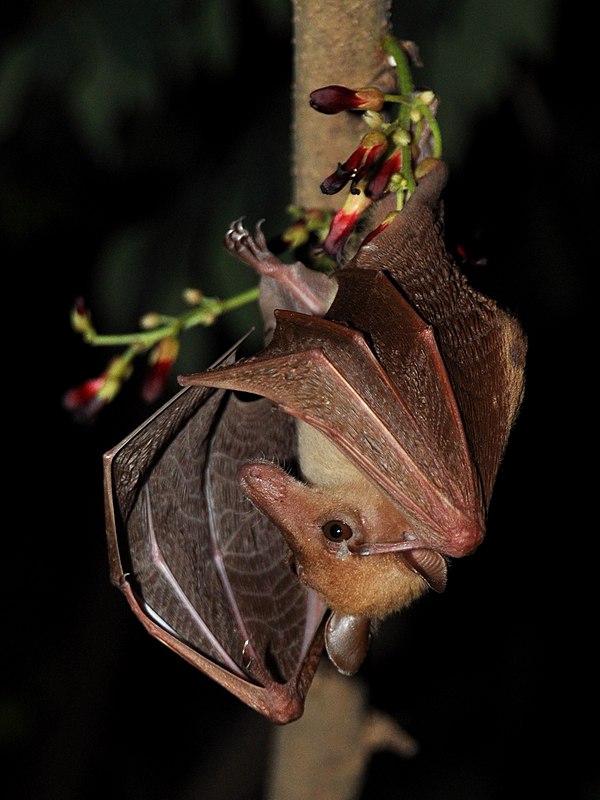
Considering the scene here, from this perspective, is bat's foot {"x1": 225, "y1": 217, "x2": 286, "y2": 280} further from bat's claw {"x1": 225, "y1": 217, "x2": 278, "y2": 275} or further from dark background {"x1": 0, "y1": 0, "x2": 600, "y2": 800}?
dark background {"x1": 0, "y1": 0, "x2": 600, "y2": 800}

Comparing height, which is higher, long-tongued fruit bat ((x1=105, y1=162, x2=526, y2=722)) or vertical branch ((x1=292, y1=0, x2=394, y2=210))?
vertical branch ((x1=292, y1=0, x2=394, y2=210))

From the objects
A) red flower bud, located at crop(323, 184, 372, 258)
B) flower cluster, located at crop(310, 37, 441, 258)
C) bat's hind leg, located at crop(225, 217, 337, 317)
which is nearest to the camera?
flower cluster, located at crop(310, 37, 441, 258)

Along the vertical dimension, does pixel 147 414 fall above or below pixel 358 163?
below

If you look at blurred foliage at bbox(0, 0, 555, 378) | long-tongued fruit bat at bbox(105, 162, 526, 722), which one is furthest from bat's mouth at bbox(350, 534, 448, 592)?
blurred foliage at bbox(0, 0, 555, 378)

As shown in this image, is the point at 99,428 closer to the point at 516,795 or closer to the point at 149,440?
the point at 516,795

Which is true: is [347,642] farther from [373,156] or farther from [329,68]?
[329,68]

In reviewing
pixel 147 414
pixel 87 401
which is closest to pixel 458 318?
pixel 87 401

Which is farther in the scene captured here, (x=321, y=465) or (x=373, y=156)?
(x=321, y=465)

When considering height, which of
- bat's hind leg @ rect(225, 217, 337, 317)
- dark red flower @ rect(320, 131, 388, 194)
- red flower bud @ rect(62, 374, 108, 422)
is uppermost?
dark red flower @ rect(320, 131, 388, 194)
